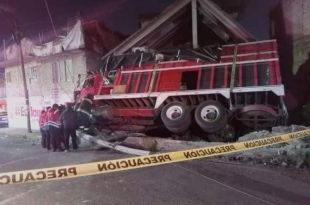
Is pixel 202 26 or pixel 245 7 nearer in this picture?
pixel 202 26

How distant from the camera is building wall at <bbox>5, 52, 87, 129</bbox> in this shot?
19.6 meters

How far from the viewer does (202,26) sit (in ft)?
62.5

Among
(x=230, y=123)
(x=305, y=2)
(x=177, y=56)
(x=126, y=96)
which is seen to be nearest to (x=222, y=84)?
(x=230, y=123)

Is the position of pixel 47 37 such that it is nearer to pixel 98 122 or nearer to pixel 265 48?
pixel 98 122

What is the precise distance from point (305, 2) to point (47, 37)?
13070 millimetres

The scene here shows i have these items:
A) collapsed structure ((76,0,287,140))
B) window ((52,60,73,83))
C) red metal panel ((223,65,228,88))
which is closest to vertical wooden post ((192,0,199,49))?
collapsed structure ((76,0,287,140))

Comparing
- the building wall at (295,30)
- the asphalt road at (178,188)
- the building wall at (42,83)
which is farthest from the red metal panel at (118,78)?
the building wall at (295,30)

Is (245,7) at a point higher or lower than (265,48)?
higher

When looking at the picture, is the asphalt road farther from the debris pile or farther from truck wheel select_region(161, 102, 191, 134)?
truck wheel select_region(161, 102, 191, 134)

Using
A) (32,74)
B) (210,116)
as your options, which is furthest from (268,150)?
(32,74)

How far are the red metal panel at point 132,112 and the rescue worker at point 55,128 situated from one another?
1857mm

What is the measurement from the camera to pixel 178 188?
6777 millimetres

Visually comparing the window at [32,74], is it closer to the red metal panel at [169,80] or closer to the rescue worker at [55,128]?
the rescue worker at [55,128]

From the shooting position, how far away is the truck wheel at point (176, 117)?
1147 cm
